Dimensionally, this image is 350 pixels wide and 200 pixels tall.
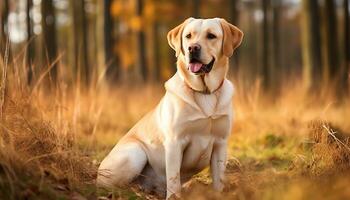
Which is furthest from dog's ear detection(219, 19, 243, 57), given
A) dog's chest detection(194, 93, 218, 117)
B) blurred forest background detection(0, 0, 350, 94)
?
blurred forest background detection(0, 0, 350, 94)

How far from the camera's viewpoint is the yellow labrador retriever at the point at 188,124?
4.61 m

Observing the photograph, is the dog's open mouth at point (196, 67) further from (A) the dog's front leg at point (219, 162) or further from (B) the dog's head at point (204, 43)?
(A) the dog's front leg at point (219, 162)

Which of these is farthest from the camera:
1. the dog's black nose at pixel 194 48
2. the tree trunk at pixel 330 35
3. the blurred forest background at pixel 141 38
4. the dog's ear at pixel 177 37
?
the tree trunk at pixel 330 35

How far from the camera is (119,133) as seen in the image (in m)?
8.98

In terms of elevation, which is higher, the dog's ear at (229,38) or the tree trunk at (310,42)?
the dog's ear at (229,38)

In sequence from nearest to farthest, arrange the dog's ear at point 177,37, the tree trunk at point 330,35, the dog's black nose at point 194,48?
the dog's black nose at point 194,48
the dog's ear at point 177,37
the tree trunk at point 330,35

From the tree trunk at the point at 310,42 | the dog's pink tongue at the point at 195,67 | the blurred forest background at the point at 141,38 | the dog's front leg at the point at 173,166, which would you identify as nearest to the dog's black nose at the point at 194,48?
the dog's pink tongue at the point at 195,67

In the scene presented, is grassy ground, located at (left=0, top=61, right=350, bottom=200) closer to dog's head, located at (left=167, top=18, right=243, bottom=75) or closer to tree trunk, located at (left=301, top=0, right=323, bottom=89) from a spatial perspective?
dog's head, located at (left=167, top=18, right=243, bottom=75)

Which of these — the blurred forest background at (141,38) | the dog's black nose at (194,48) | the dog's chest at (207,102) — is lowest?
the blurred forest background at (141,38)

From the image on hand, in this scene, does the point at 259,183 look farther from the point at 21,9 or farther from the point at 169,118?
the point at 21,9

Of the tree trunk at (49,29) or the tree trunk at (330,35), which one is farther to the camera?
the tree trunk at (49,29)

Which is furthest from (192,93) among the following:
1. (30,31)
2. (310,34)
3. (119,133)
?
(30,31)

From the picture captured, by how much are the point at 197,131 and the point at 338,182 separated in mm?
1325

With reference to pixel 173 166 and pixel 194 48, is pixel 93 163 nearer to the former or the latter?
pixel 173 166
